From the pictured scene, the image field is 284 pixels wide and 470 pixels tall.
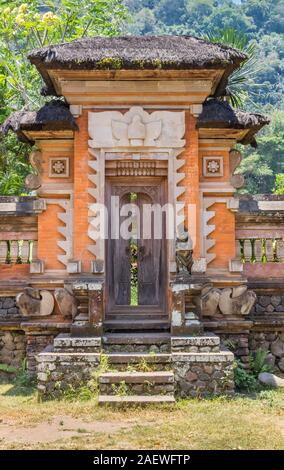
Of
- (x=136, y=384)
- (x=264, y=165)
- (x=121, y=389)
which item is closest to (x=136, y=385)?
(x=136, y=384)

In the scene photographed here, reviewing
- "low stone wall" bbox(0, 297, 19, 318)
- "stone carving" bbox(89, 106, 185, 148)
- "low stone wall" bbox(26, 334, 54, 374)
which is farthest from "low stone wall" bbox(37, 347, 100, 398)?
"stone carving" bbox(89, 106, 185, 148)

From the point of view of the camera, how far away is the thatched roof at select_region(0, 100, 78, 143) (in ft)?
35.6

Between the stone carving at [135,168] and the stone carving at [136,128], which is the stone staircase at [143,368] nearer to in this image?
the stone carving at [135,168]

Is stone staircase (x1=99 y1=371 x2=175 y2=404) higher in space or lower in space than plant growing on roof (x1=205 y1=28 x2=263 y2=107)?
lower

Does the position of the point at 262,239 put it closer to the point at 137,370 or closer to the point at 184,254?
the point at 184,254

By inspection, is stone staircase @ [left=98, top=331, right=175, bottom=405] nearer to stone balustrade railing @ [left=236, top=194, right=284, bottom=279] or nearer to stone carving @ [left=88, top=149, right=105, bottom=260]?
stone carving @ [left=88, top=149, right=105, bottom=260]

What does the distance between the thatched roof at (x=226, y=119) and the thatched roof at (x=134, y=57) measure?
2.43 ft

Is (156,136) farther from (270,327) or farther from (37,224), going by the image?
(270,327)

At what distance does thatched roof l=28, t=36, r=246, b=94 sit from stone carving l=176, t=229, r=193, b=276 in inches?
117

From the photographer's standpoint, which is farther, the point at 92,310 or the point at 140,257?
the point at 140,257

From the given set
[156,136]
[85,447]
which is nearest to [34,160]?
[156,136]

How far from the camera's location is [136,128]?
10969 mm

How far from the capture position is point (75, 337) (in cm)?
989

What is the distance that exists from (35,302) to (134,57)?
15.4 feet
